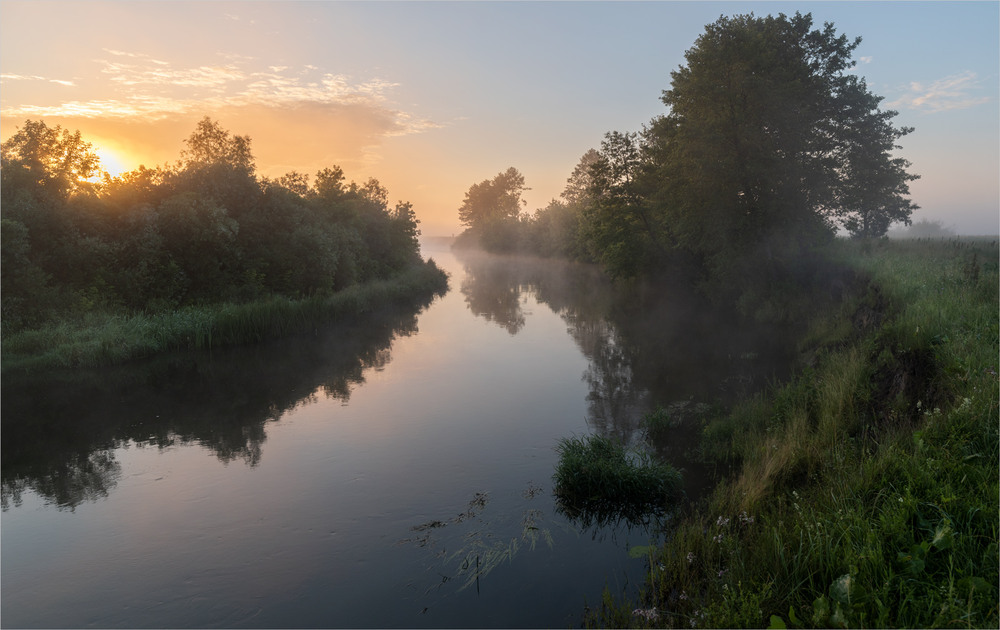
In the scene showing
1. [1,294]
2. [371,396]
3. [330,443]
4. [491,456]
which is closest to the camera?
[491,456]

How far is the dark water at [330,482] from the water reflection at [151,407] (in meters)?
0.07

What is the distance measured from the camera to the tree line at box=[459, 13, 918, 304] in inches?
950

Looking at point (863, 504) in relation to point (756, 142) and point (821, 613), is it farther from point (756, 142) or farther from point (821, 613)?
point (756, 142)

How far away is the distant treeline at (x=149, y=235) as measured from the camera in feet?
63.9

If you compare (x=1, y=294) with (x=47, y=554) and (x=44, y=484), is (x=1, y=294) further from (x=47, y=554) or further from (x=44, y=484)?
(x=47, y=554)

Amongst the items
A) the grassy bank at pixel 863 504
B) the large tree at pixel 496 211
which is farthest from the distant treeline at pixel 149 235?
the large tree at pixel 496 211

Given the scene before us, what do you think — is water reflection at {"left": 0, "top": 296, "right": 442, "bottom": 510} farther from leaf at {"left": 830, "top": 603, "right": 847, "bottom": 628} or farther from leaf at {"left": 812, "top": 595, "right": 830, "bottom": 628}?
leaf at {"left": 830, "top": 603, "right": 847, "bottom": 628}

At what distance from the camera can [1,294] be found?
59.0ft

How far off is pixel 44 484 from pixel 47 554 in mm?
3030

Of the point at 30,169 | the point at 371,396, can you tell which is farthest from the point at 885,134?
the point at 30,169

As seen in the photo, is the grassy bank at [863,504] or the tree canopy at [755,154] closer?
the grassy bank at [863,504]

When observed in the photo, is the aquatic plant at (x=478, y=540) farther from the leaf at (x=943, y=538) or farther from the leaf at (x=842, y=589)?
the leaf at (x=943, y=538)

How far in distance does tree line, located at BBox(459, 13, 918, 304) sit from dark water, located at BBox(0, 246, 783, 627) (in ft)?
22.0

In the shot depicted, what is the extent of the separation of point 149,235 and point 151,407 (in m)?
11.5
